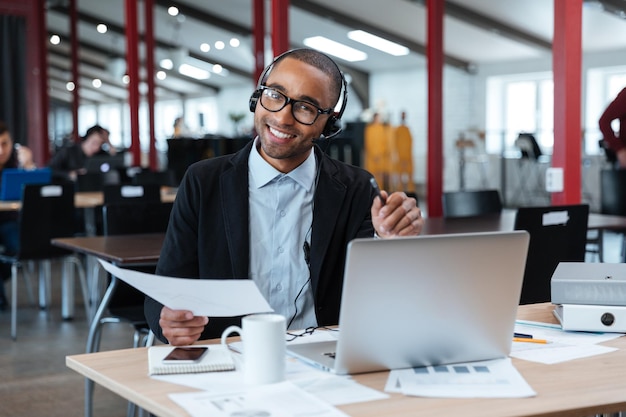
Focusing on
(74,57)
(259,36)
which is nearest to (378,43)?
(74,57)

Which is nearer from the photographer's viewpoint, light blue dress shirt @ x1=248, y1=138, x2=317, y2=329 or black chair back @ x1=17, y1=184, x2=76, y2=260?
light blue dress shirt @ x1=248, y1=138, x2=317, y2=329

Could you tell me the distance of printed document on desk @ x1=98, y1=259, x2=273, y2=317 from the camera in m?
1.53

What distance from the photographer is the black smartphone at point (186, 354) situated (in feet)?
5.17

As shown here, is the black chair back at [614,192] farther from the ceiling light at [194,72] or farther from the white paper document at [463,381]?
the ceiling light at [194,72]

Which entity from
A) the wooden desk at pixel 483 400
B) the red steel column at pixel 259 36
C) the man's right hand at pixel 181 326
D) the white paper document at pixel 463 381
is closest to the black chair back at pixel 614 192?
the red steel column at pixel 259 36

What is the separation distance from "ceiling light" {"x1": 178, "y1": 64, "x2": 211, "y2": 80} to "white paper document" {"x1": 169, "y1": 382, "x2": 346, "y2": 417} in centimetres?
2076

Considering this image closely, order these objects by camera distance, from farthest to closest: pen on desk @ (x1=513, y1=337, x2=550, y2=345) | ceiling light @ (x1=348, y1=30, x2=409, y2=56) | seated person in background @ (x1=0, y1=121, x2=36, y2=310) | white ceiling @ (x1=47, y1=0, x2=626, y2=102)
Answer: ceiling light @ (x1=348, y1=30, x2=409, y2=56) < white ceiling @ (x1=47, y1=0, x2=626, y2=102) < seated person in background @ (x1=0, y1=121, x2=36, y2=310) < pen on desk @ (x1=513, y1=337, x2=550, y2=345)

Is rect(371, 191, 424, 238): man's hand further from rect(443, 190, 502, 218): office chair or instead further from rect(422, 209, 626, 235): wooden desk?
rect(443, 190, 502, 218): office chair

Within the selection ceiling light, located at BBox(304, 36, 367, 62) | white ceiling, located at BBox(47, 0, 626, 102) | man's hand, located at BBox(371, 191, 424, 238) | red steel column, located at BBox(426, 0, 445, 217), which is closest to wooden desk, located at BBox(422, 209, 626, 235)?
red steel column, located at BBox(426, 0, 445, 217)

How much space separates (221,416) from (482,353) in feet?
1.78

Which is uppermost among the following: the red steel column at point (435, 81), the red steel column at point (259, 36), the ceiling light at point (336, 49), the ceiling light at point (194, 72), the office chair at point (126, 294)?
the ceiling light at point (194, 72)

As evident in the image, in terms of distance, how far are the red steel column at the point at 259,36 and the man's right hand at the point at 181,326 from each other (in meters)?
6.66

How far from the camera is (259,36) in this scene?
8.54m

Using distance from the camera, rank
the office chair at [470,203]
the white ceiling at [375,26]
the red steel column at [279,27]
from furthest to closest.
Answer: the white ceiling at [375,26], the red steel column at [279,27], the office chair at [470,203]
